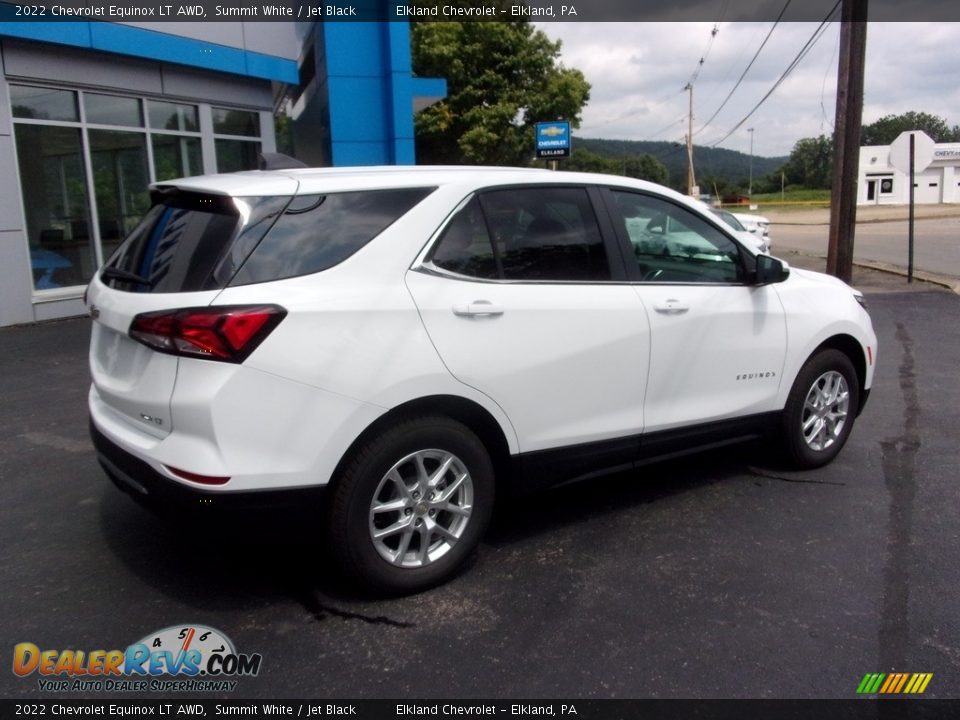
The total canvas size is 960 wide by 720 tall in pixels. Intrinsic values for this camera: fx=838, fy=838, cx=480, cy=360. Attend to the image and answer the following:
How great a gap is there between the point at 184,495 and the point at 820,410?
3.71 metres

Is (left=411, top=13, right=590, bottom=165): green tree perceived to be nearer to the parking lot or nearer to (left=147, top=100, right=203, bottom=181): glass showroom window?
(left=147, top=100, right=203, bottom=181): glass showroom window

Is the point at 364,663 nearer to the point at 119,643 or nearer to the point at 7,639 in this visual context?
the point at 119,643

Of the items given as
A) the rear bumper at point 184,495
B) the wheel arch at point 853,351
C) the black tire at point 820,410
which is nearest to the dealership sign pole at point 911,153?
the wheel arch at point 853,351

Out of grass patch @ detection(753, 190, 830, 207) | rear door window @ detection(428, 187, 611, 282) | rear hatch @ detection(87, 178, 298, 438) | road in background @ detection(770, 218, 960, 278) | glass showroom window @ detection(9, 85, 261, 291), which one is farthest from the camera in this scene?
grass patch @ detection(753, 190, 830, 207)

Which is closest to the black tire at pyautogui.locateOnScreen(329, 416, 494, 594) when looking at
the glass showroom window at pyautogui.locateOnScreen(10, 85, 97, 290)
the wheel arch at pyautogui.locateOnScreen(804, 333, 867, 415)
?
the wheel arch at pyautogui.locateOnScreen(804, 333, 867, 415)

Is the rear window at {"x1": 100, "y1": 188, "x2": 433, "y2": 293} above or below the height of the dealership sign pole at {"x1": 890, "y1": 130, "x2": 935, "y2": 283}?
below

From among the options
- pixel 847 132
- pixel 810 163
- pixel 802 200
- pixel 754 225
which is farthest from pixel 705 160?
pixel 847 132

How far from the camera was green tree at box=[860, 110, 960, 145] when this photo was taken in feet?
385

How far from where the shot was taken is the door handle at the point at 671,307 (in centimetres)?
418

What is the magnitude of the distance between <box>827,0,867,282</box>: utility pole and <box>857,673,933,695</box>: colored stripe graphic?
12929 millimetres

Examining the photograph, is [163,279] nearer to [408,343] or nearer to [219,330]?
[219,330]

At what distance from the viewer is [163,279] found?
10.8 ft

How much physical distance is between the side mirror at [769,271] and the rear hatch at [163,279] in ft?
8.48
